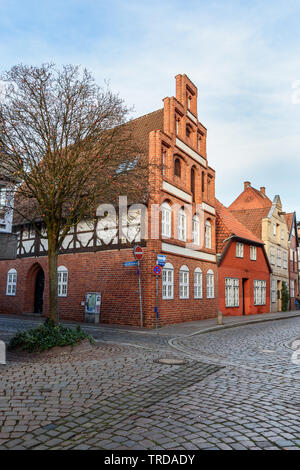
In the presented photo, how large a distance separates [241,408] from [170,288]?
13.2m

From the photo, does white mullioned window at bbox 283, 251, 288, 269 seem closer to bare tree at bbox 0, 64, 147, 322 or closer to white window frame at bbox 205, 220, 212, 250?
white window frame at bbox 205, 220, 212, 250

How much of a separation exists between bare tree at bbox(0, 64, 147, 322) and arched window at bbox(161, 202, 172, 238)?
6711mm

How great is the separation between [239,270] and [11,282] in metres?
15.4

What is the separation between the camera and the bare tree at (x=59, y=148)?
10.4 metres

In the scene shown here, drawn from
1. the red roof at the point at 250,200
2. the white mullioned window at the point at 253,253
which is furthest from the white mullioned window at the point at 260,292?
the red roof at the point at 250,200

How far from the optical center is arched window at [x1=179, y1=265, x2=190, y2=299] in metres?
19.3

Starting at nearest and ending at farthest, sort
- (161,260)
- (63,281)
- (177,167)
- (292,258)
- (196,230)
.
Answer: (161,260) → (177,167) → (63,281) → (196,230) → (292,258)

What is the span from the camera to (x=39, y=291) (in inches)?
929

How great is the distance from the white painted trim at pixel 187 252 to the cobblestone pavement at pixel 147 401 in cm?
896

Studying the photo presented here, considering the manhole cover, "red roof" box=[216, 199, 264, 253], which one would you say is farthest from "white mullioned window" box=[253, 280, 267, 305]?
the manhole cover

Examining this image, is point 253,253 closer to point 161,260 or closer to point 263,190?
point 161,260

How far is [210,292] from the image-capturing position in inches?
891

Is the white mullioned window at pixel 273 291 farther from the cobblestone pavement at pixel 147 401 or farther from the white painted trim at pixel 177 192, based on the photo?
the cobblestone pavement at pixel 147 401

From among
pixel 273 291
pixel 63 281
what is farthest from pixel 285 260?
pixel 63 281
